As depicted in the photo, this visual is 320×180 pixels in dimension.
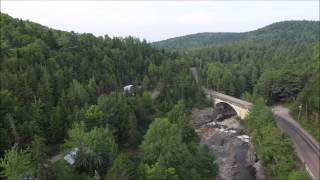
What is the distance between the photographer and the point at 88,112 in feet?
205

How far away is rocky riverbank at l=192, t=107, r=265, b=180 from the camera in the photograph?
69.2 metres

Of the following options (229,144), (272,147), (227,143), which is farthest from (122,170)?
(227,143)

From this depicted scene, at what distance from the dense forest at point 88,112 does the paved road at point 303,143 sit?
61.2 ft

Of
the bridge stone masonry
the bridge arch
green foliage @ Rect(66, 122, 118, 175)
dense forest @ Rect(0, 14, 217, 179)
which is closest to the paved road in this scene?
the bridge stone masonry

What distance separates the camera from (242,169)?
7112cm

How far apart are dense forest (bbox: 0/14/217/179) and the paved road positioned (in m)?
18.7

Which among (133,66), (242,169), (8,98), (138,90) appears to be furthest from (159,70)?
(8,98)

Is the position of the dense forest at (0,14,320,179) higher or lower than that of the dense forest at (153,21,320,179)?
higher

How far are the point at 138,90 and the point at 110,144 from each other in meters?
33.8

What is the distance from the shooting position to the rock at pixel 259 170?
215 feet

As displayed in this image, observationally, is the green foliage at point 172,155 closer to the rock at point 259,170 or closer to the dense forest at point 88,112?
the dense forest at point 88,112

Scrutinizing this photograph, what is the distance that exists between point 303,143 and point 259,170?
1288 centimetres

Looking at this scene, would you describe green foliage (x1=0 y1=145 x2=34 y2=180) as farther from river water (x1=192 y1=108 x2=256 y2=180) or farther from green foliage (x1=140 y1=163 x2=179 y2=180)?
river water (x1=192 y1=108 x2=256 y2=180)

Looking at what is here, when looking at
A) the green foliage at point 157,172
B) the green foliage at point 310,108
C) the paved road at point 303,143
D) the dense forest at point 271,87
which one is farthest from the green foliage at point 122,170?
the green foliage at point 310,108
